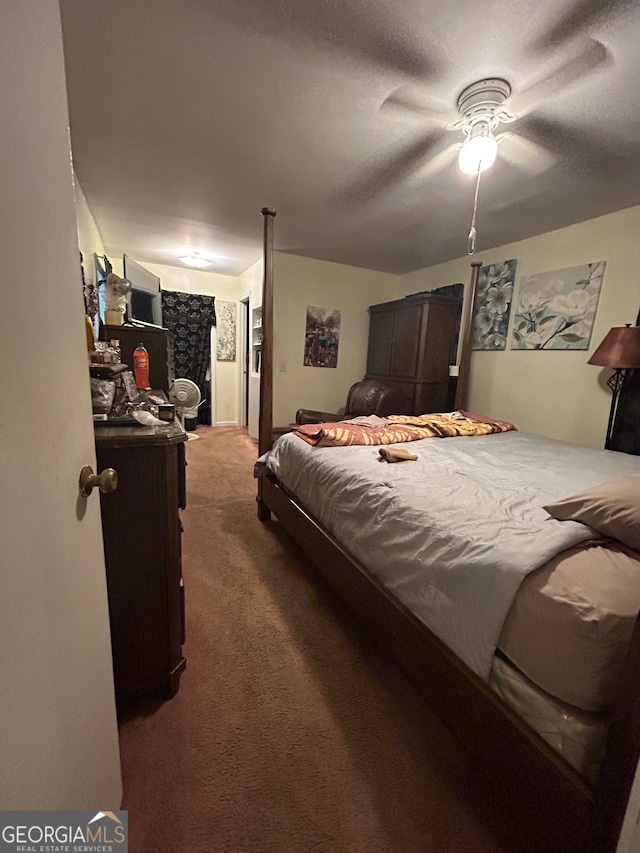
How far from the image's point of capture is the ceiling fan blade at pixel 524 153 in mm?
1778

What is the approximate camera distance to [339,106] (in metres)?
1.58

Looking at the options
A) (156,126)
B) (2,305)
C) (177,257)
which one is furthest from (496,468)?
(177,257)

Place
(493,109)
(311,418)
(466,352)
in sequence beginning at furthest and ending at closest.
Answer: (311,418) → (466,352) → (493,109)

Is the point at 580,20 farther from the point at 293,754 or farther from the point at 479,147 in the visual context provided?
the point at 293,754

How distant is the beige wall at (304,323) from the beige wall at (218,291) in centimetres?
176

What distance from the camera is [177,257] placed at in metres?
4.31

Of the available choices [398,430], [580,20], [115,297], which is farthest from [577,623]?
[115,297]

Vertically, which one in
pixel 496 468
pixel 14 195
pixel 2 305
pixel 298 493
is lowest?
pixel 298 493

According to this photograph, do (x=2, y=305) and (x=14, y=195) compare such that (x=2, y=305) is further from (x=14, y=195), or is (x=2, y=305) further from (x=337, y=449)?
(x=337, y=449)

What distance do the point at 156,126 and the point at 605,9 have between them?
6.25ft

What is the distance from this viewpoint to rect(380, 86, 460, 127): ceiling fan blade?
4.87 feet

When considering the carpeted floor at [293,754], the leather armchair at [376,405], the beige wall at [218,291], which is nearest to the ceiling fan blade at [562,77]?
the leather armchair at [376,405]

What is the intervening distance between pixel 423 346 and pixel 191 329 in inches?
138

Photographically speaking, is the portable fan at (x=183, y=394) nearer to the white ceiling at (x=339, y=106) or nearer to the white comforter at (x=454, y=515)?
the white ceiling at (x=339, y=106)
